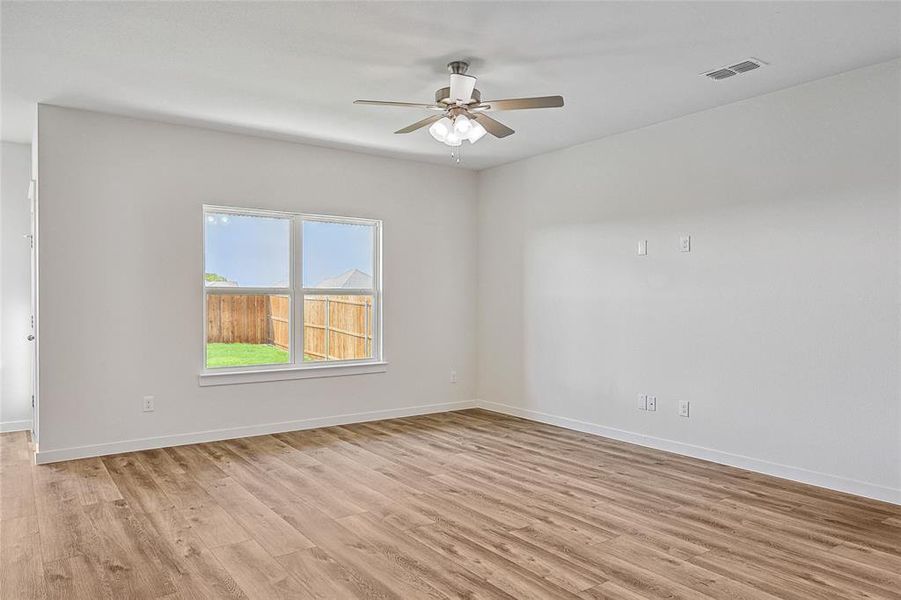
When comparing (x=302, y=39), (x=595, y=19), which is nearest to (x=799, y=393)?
(x=595, y=19)

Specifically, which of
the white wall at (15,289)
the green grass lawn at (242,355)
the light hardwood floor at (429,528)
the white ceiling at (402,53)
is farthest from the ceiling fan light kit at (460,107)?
the white wall at (15,289)

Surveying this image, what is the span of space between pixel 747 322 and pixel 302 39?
346cm

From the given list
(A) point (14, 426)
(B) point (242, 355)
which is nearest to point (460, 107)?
(B) point (242, 355)

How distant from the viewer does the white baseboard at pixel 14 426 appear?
5.48 meters

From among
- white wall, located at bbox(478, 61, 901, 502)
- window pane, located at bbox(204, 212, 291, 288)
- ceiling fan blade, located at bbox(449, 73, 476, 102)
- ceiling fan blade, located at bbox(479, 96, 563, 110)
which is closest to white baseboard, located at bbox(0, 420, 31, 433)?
window pane, located at bbox(204, 212, 291, 288)

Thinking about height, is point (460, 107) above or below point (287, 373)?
above

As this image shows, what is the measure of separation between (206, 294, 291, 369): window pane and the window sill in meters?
0.12

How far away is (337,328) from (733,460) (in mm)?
3628

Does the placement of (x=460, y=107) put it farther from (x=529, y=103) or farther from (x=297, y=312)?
(x=297, y=312)

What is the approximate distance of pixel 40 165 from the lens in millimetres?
4441

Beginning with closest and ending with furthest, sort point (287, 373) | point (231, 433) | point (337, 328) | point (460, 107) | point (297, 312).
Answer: point (460, 107)
point (231, 433)
point (287, 373)
point (297, 312)
point (337, 328)

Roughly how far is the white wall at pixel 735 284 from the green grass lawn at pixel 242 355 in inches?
95.1

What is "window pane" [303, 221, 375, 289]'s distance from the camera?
229 inches

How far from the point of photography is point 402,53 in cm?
349
